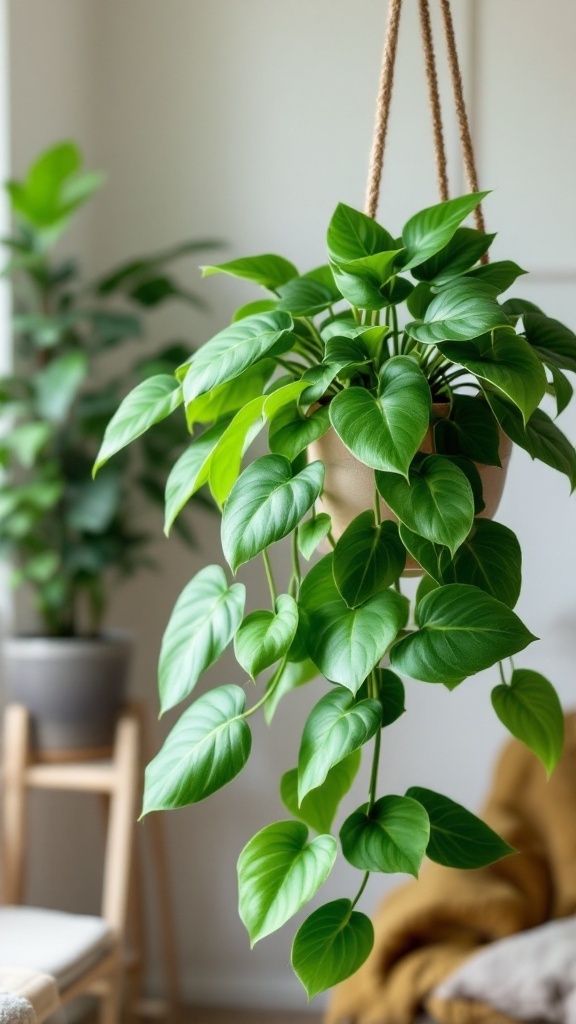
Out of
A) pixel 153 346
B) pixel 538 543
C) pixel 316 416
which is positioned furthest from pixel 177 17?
pixel 316 416

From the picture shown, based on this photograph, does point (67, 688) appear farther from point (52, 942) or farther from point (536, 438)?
point (536, 438)

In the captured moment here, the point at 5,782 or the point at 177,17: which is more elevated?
the point at 177,17

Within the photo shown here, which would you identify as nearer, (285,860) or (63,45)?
(285,860)

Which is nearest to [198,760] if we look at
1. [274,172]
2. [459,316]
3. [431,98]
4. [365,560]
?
[365,560]

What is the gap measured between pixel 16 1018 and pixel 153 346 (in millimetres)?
1765

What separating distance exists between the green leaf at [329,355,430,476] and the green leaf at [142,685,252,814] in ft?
0.90

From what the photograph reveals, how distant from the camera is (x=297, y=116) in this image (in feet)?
8.25

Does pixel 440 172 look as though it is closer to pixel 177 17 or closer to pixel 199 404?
pixel 199 404

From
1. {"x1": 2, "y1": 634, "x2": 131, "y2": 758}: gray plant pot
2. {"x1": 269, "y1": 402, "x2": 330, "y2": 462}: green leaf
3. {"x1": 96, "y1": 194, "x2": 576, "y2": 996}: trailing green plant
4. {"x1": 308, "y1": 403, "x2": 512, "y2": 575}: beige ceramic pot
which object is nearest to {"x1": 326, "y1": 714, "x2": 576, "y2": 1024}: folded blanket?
{"x1": 2, "y1": 634, "x2": 131, "y2": 758}: gray plant pot

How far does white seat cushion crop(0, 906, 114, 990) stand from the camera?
1.73 m

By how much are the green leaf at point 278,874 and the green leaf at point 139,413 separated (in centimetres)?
37

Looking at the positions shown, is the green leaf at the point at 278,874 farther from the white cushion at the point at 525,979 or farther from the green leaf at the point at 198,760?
the white cushion at the point at 525,979

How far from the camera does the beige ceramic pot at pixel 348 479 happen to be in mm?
1025

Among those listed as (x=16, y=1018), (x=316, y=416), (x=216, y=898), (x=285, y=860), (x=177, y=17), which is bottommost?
(x=216, y=898)
